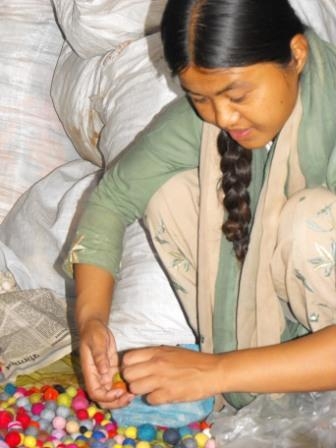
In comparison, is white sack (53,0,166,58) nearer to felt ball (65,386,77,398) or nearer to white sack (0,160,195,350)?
white sack (0,160,195,350)

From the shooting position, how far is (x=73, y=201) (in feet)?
6.14

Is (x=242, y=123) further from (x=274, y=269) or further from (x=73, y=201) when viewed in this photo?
(x=73, y=201)

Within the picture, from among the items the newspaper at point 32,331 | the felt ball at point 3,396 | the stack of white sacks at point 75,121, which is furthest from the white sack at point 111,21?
the felt ball at point 3,396

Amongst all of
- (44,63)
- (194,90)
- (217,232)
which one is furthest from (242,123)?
(44,63)

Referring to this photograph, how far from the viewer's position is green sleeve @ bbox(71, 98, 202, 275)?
1.30 m

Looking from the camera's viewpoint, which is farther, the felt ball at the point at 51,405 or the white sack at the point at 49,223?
the white sack at the point at 49,223

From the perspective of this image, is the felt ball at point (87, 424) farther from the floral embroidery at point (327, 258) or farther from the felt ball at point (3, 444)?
the floral embroidery at point (327, 258)

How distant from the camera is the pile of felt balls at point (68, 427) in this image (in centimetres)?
142

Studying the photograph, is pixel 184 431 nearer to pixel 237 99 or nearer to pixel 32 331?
pixel 32 331

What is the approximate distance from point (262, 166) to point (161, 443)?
49cm

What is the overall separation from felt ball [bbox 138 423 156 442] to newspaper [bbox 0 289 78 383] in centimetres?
24

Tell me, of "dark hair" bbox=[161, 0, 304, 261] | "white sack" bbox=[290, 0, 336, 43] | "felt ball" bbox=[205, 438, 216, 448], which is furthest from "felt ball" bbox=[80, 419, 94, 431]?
"white sack" bbox=[290, 0, 336, 43]

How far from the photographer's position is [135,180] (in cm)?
132

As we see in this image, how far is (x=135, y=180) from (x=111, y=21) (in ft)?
2.33
